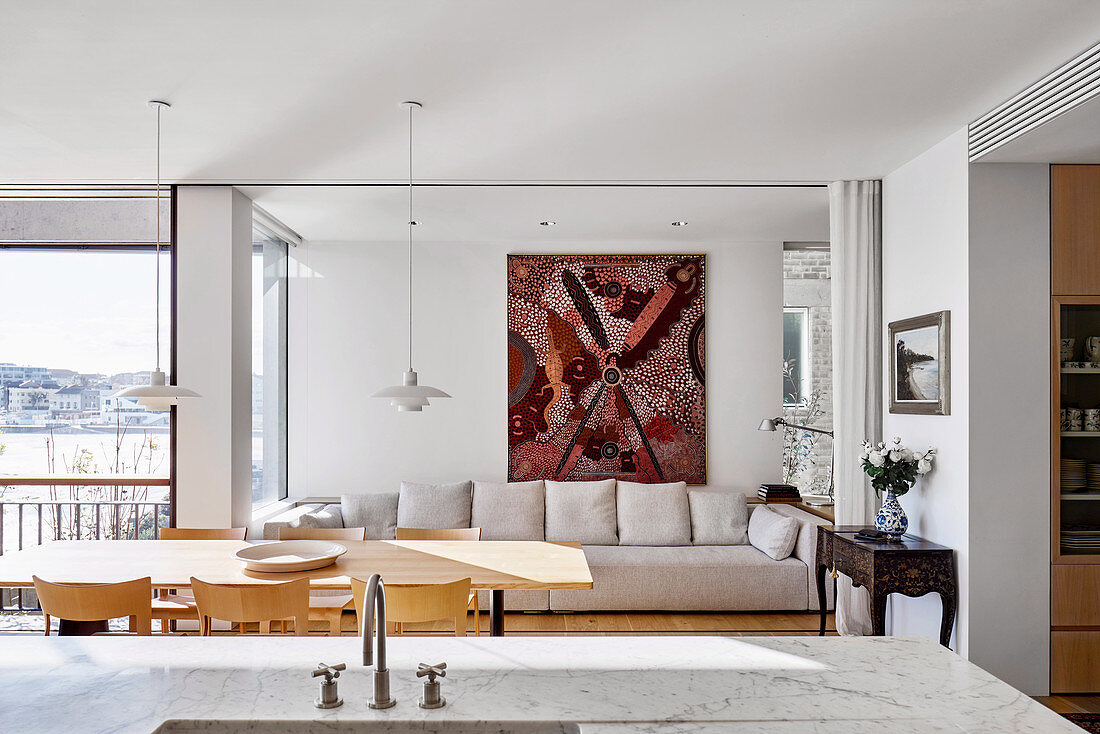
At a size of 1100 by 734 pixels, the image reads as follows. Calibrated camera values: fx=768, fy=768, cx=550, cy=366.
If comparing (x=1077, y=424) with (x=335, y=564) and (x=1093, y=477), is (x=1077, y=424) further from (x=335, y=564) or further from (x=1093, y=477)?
(x=335, y=564)

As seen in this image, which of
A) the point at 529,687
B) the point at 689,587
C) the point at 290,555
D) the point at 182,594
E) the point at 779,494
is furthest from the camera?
the point at 779,494

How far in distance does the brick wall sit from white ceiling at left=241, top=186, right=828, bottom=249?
97 centimetres

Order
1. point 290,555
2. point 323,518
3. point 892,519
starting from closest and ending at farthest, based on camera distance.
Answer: point 290,555, point 892,519, point 323,518

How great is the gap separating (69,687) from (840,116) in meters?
3.41

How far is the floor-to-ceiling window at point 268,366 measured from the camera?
5.27 metres

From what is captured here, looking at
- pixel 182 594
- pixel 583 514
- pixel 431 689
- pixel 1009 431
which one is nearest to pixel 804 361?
pixel 583 514

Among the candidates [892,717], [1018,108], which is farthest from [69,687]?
[1018,108]

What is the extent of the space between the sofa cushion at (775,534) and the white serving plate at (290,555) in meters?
2.91

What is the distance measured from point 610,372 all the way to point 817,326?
2138 millimetres

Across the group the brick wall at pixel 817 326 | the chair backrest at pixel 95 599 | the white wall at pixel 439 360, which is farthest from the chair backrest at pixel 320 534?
the brick wall at pixel 817 326

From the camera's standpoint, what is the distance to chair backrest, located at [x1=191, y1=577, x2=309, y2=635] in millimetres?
2756

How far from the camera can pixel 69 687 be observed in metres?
1.49

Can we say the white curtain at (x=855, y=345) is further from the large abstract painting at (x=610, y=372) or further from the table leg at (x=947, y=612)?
the large abstract painting at (x=610, y=372)

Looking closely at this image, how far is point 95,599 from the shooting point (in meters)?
2.76
